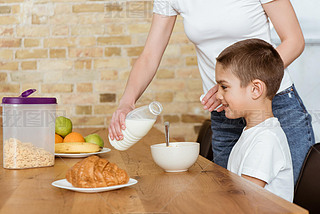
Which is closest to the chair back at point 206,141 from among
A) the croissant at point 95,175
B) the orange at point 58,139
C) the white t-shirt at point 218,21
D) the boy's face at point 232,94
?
the white t-shirt at point 218,21

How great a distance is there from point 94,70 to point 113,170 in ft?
7.07

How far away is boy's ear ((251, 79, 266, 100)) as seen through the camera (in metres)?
1.20

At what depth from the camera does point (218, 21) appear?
1338 mm

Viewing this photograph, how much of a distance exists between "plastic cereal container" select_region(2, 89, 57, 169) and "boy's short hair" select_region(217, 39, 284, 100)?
53cm

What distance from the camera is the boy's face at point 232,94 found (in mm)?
1220

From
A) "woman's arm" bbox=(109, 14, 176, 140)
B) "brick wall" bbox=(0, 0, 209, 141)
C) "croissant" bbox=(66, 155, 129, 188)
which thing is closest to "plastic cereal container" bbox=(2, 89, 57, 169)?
"croissant" bbox=(66, 155, 129, 188)

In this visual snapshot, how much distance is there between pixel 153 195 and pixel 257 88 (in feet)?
1.92

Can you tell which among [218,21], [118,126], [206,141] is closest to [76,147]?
[118,126]

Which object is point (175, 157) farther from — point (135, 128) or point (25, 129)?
point (25, 129)

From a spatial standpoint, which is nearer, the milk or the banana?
the milk

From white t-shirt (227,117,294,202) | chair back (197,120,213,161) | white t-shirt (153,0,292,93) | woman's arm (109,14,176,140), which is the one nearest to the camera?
white t-shirt (227,117,294,202)

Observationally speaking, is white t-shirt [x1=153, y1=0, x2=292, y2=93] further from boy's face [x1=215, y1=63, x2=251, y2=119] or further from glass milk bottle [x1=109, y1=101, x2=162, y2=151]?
glass milk bottle [x1=109, y1=101, x2=162, y2=151]

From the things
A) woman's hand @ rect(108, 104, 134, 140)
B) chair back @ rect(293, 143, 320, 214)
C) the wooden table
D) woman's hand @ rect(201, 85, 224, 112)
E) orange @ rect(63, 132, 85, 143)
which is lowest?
chair back @ rect(293, 143, 320, 214)

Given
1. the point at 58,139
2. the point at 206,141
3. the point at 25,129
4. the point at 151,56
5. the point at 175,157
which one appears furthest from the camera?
the point at 206,141
